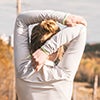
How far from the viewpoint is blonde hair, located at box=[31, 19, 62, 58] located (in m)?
1.40

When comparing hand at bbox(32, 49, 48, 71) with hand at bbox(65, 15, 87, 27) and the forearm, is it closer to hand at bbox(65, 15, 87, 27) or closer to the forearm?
the forearm

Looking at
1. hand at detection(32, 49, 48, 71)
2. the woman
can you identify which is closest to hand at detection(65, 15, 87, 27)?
the woman

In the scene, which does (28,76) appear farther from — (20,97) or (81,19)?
(81,19)

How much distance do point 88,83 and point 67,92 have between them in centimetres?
1015

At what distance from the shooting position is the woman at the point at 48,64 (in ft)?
4.55

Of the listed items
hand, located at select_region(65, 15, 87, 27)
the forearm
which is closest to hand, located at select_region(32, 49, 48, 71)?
the forearm

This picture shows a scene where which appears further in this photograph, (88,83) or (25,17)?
(88,83)

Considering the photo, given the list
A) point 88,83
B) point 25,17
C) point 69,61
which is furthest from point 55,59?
point 88,83

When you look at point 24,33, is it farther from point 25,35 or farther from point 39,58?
point 39,58

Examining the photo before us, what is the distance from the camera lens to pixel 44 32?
1408 mm

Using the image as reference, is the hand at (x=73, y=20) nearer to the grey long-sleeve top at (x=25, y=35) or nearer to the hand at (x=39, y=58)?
the grey long-sleeve top at (x=25, y=35)

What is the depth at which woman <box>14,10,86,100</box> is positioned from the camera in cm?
139

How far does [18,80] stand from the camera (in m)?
1.43

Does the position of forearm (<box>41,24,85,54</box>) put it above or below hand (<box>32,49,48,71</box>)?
above
